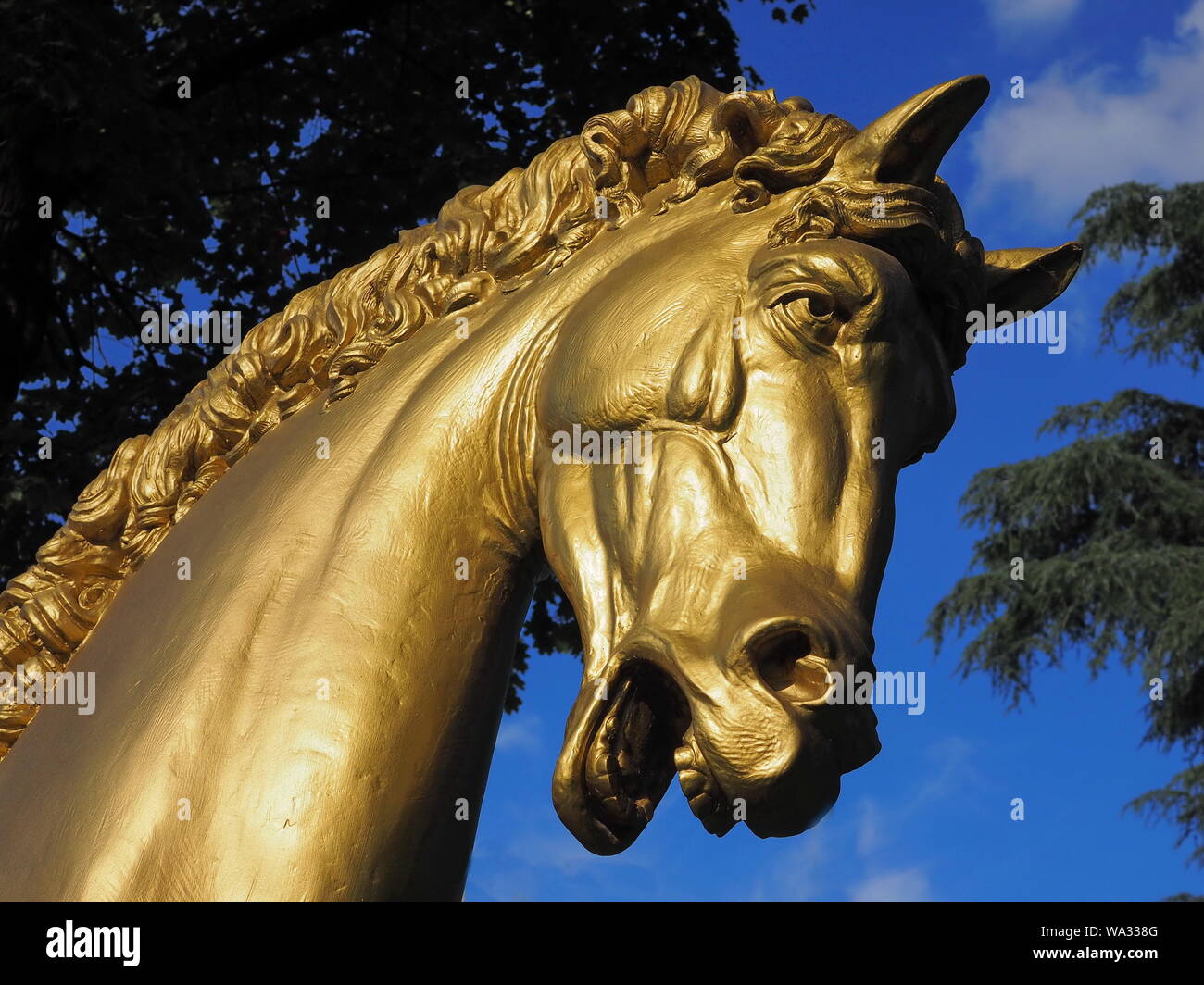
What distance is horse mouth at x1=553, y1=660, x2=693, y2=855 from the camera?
6.14 feet

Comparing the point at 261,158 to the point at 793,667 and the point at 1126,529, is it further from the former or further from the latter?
the point at 1126,529

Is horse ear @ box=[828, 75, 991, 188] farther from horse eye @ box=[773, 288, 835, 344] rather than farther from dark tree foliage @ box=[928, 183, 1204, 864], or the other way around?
dark tree foliage @ box=[928, 183, 1204, 864]

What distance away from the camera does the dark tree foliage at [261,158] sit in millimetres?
7352

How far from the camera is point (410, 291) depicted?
239 centimetres

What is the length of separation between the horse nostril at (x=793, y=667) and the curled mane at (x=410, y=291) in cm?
70

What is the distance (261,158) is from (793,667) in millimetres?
7481

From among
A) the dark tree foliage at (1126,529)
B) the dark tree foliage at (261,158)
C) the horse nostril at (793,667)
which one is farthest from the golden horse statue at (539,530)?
the dark tree foliage at (1126,529)

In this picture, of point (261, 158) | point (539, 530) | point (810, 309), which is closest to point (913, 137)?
point (810, 309)

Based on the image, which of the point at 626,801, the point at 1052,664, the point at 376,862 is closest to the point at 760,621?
the point at 626,801

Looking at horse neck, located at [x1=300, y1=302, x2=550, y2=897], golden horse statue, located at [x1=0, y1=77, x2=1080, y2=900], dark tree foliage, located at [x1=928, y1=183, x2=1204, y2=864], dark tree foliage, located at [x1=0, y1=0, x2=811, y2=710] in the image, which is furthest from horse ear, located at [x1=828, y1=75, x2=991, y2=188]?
dark tree foliage, located at [x1=928, y1=183, x2=1204, y2=864]

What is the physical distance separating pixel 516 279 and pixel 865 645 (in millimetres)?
867

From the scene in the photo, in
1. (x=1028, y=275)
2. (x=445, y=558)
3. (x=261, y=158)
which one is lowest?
(x=445, y=558)

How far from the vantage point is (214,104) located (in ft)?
28.5

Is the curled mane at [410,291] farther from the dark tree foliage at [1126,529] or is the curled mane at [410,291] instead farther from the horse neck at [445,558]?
the dark tree foliage at [1126,529]
